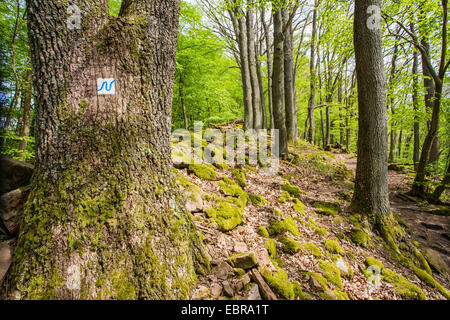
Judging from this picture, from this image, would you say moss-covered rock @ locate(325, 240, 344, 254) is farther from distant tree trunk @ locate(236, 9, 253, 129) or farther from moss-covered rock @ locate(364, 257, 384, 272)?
distant tree trunk @ locate(236, 9, 253, 129)

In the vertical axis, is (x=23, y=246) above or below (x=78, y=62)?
below

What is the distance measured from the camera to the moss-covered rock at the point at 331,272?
263cm

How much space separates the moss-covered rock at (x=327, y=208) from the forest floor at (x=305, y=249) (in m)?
0.02

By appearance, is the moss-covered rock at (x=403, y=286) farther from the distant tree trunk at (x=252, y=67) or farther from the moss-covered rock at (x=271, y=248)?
the distant tree trunk at (x=252, y=67)

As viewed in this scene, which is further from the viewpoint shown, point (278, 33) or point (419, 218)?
point (278, 33)

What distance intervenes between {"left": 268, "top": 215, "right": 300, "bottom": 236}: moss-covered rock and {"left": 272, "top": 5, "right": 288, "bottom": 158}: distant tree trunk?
4353 millimetres

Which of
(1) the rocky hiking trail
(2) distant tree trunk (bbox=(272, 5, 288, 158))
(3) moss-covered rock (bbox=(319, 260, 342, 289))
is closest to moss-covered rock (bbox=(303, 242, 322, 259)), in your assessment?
(1) the rocky hiking trail

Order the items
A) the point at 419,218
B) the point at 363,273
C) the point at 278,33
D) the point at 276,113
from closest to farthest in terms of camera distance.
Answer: the point at 363,273 < the point at 419,218 < the point at 278,33 < the point at 276,113

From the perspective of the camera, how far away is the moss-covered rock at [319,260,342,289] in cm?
263

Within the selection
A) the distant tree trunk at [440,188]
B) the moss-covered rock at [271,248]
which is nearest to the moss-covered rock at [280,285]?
the moss-covered rock at [271,248]

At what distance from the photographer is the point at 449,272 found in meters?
3.69

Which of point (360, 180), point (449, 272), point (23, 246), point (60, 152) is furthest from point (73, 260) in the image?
point (449, 272)

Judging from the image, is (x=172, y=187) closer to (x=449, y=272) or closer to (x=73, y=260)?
(x=73, y=260)

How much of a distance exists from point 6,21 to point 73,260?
11856mm
